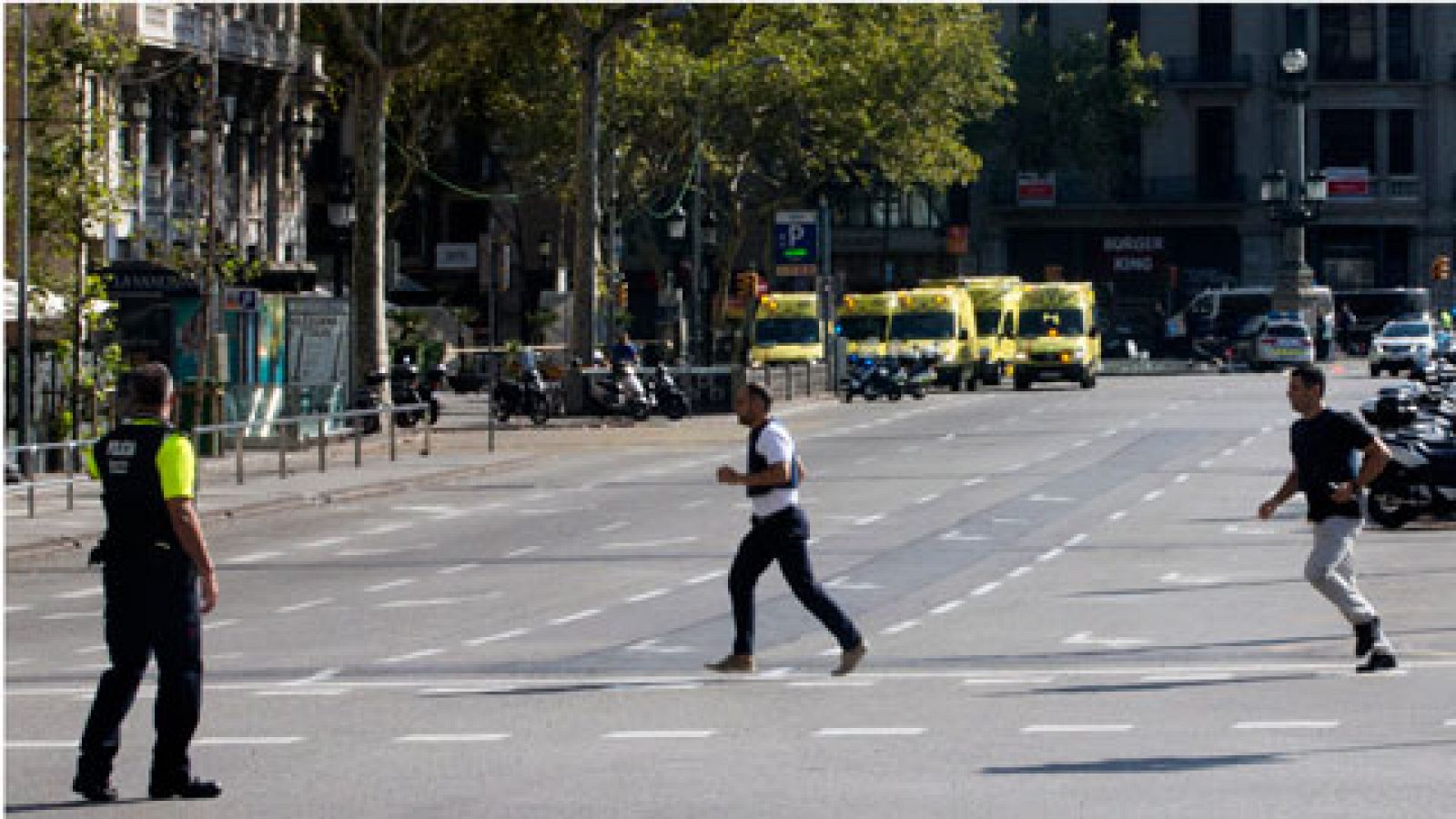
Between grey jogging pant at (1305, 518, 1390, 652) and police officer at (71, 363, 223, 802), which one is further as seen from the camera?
grey jogging pant at (1305, 518, 1390, 652)

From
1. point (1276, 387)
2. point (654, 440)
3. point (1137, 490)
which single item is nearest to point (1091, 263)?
point (1276, 387)

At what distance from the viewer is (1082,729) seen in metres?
13.8

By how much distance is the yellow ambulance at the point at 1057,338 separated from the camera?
67.9 metres

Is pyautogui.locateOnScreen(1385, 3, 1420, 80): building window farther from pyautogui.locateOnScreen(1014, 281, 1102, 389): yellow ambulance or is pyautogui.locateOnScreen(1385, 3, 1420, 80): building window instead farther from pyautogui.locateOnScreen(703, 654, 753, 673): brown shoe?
pyautogui.locateOnScreen(703, 654, 753, 673): brown shoe

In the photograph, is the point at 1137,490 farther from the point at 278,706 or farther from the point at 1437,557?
the point at 278,706

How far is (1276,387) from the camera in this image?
210 feet

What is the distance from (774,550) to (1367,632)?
329 centimetres

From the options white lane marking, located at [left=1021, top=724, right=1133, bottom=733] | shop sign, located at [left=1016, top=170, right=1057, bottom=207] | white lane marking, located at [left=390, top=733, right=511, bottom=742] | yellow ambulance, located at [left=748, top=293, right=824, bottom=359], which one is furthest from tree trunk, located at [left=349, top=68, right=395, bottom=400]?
shop sign, located at [left=1016, top=170, right=1057, bottom=207]

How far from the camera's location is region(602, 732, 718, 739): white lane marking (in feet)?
45.2

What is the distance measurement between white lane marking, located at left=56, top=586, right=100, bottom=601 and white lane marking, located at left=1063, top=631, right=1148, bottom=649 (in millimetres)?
8621

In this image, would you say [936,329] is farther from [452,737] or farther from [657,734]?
[452,737]

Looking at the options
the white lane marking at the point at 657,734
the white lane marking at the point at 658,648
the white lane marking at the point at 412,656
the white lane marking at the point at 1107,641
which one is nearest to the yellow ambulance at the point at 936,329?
the white lane marking at the point at 1107,641

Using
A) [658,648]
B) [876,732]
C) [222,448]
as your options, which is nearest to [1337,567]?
[876,732]

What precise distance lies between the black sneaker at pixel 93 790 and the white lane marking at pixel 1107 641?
7891mm
